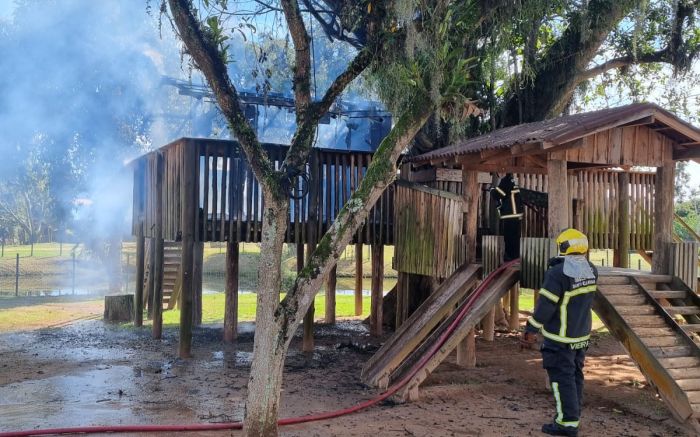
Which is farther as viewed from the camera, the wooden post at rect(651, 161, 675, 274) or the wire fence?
the wire fence

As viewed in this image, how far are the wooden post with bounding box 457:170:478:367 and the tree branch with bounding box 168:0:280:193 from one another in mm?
4874

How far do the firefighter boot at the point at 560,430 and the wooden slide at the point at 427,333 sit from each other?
5.76 ft

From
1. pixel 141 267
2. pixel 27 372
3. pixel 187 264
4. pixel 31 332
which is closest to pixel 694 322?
pixel 187 264

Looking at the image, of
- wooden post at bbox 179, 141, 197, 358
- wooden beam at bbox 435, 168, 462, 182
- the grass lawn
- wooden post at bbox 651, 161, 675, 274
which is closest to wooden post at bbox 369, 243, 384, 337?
wooden beam at bbox 435, 168, 462, 182

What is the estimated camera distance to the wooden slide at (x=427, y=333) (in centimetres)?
787

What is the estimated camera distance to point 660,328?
747 cm

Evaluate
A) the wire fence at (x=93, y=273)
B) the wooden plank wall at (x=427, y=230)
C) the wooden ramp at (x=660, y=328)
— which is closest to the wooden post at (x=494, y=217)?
the wooden plank wall at (x=427, y=230)

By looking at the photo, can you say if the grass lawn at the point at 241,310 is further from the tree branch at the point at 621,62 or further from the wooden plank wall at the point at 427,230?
the tree branch at the point at 621,62

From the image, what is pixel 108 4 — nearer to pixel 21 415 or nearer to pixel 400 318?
pixel 400 318

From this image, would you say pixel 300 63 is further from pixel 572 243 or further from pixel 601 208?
pixel 601 208

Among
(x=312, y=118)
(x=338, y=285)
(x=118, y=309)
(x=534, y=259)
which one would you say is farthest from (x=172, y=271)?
(x=312, y=118)

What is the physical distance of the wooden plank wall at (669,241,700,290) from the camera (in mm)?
8594

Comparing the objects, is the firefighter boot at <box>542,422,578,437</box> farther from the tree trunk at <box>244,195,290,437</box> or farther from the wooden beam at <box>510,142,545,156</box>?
the wooden beam at <box>510,142,545,156</box>

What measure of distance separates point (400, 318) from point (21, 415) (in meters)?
7.30
